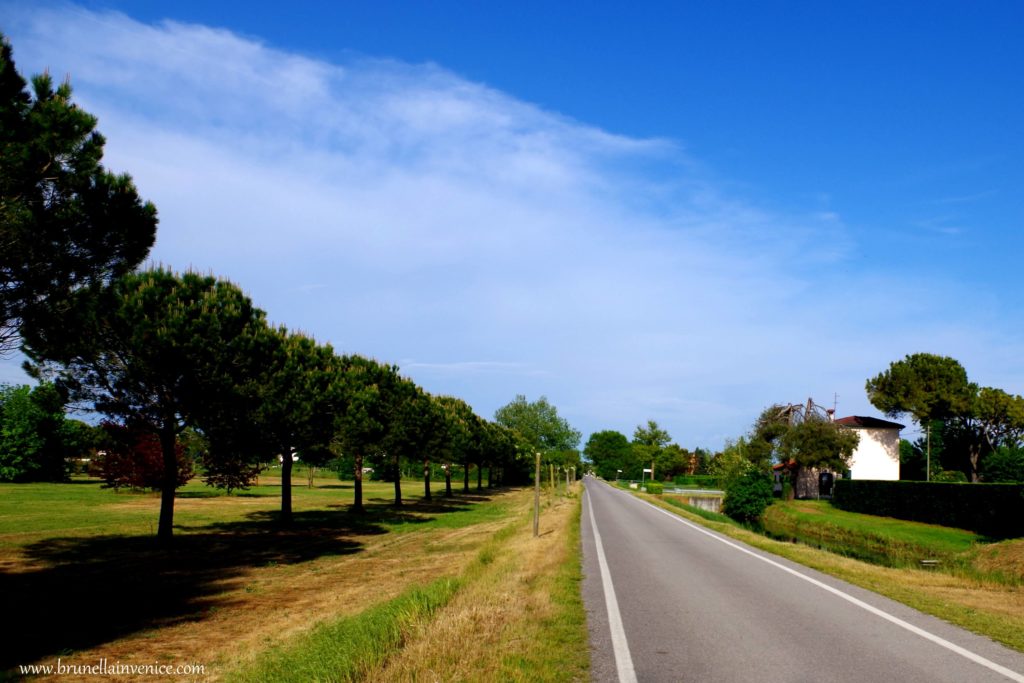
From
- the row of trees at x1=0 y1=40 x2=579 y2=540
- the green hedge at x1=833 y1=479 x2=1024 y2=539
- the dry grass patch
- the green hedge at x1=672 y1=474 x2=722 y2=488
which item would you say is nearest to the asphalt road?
the dry grass patch

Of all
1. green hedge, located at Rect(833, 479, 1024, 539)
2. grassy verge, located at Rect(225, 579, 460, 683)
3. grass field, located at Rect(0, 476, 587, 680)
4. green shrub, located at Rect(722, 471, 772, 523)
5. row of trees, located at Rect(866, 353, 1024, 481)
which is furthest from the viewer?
row of trees, located at Rect(866, 353, 1024, 481)

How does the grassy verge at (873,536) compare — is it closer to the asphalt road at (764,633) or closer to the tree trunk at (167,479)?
the asphalt road at (764,633)

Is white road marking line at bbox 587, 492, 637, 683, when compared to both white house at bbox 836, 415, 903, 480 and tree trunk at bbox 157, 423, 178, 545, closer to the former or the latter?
tree trunk at bbox 157, 423, 178, 545

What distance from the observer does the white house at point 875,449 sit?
69000 millimetres

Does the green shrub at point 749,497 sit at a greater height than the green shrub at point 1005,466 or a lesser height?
lesser

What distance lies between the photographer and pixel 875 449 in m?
70.1

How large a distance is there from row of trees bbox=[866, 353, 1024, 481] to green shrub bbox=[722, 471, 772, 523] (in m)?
28.1

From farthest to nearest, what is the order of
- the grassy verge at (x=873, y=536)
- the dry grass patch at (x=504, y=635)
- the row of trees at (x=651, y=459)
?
the row of trees at (x=651, y=459), the grassy verge at (x=873, y=536), the dry grass patch at (x=504, y=635)

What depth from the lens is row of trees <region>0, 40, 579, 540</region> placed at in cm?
1070

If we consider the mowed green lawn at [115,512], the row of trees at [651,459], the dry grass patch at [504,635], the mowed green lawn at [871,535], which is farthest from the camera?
the row of trees at [651,459]

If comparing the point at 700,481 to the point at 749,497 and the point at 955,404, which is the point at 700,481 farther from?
the point at 749,497

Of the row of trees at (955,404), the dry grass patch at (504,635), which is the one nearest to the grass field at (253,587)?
the dry grass patch at (504,635)

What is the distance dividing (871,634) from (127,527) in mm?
26764

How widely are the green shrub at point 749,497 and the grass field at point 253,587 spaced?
21.4m
